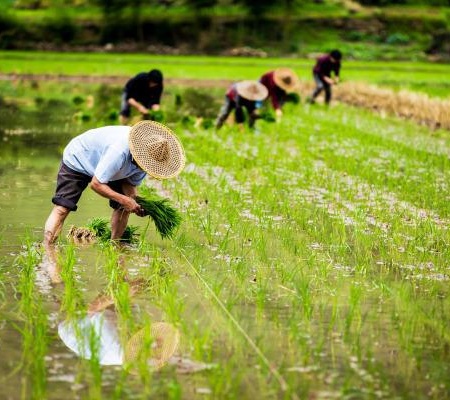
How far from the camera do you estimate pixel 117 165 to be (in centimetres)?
725

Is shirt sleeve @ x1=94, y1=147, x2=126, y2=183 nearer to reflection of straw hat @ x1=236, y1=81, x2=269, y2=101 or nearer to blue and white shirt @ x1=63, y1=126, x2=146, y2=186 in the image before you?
blue and white shirt @ x1=63, y1=126, x2=146, y2=186

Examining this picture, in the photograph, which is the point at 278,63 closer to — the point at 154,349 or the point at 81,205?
the point at 81,205

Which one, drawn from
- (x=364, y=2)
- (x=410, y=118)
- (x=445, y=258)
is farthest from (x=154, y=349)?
(x=364, y=2)

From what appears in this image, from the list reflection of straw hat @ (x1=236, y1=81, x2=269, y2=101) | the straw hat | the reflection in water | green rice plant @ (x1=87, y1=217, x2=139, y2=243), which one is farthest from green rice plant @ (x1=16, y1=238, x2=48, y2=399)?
reflection of straw hat @ (x1=236, y1=81, x2=269, y2=101)

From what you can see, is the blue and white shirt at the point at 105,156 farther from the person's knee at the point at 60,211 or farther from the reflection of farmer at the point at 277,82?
the reflection of farmer at the point at 277,82

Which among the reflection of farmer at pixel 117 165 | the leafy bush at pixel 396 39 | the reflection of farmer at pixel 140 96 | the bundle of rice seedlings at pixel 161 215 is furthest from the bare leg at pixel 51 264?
the leafy bush at pixel 396 39

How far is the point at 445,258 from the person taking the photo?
294 inches

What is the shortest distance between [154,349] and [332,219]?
407 cm

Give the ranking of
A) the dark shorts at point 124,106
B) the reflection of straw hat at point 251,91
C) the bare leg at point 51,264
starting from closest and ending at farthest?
the bare leg at point 51,264
the dark shorts at point 124,106
the reflection of straw hat at point 251,91

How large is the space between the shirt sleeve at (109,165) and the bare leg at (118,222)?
0.53m

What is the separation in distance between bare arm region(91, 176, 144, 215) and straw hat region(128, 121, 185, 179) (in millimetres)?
282

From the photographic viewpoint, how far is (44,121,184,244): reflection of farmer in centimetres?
725

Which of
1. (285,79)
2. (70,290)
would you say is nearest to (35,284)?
(70,290)

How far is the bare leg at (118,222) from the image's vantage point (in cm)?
777
